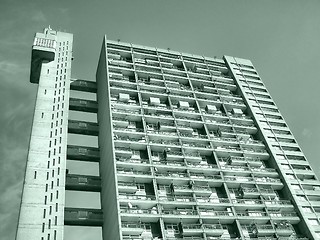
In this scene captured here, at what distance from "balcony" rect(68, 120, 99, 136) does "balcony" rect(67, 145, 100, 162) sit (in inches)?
150

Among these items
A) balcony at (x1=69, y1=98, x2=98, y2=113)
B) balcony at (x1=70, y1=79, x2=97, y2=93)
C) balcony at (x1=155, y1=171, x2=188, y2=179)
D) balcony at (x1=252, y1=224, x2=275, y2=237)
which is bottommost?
balcony at (x1=252, y1=224, x2=275, y2=237)

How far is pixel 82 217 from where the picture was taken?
49094 millimetres

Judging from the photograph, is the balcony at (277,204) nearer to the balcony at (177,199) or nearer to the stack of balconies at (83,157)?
the balcony at (177,199)

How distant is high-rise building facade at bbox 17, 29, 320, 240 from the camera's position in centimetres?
4603

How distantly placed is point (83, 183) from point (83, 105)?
16046mm

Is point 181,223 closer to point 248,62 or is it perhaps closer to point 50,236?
point 50,236

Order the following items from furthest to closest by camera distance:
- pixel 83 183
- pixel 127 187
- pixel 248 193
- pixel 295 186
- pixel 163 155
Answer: pixel 295 186, pixel 163 155, pixel 83 183, pixel 248 193, pixel 127 187

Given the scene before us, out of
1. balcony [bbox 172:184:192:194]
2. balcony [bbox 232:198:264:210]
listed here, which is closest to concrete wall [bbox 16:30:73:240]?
balcony [bbox 172:184:192:194]

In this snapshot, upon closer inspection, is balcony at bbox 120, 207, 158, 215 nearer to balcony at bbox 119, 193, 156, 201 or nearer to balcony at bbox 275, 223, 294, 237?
balcony at bbox 119, 193, 156, 201

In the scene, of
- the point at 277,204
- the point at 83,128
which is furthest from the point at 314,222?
the point at 83,128

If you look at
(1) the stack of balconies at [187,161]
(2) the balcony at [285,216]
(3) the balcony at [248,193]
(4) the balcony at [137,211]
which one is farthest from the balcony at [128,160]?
(2) the balcony at [285,216]

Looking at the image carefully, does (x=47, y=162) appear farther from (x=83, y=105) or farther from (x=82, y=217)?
(x=83, y=105)

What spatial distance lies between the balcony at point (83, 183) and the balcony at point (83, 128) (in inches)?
363

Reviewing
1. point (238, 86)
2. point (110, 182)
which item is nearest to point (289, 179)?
point (238, 86)
